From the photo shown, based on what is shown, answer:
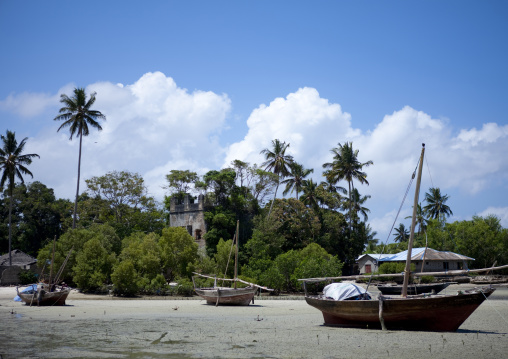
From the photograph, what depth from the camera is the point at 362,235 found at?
57562 millimetres

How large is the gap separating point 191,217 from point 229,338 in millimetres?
35710

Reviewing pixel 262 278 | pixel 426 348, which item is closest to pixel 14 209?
pixel 262 278

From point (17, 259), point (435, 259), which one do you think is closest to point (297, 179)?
point (435, 259)

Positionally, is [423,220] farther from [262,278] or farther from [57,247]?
[57,247]

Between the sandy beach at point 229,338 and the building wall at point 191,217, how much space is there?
27.1 metres

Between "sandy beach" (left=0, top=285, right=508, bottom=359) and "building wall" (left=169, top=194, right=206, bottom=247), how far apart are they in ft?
88.8

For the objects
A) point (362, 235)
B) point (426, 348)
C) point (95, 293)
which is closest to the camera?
point (426, 348)

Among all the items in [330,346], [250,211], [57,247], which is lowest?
[330,346]

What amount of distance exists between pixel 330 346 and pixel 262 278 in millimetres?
25955

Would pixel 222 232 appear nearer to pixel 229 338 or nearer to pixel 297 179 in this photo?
pixel 297 179

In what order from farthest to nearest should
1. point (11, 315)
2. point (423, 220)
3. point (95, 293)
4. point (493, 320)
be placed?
point (423, 220)
point (95, 293)
point (11, 315)
point (493, 320)

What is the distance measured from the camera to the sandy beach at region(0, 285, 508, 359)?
11992mm

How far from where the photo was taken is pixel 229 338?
48.5ft

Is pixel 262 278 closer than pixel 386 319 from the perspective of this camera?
No
